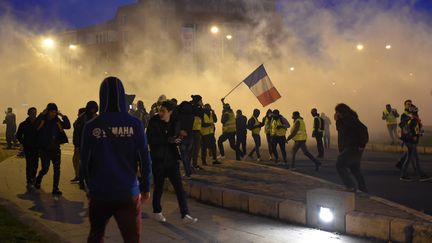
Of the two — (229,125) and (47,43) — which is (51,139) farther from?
(47,43)

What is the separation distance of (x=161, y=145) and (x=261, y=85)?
7.03 metres

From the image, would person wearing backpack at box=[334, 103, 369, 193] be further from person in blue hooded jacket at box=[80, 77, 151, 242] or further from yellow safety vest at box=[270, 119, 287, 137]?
person in blue hooded jacket at box=[80, 77, 151, 242]

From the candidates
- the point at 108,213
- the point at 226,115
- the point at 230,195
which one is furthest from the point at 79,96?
the point at 108,213

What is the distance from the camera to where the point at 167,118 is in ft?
18.2

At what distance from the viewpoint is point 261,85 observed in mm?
12062

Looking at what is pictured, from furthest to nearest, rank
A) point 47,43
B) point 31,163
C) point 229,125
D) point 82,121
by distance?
point 47,43
point 229,125
point 31,163
point 82,121

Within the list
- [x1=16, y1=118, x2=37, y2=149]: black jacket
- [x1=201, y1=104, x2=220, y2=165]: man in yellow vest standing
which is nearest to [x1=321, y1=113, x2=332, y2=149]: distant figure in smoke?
[x1=201, y1=104, x2=220, y2=165]: man in yellow vest standing

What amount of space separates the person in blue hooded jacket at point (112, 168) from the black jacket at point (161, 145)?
235 centimetres

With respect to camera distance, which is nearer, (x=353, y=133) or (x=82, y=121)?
(x=353, y=133)

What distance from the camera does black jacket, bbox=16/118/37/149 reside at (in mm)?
7845

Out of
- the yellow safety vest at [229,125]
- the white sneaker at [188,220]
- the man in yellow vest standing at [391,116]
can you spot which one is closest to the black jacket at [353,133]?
the white sneaker at [188,220]

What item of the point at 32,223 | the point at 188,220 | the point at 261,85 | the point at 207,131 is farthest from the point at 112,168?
the point at 261,85

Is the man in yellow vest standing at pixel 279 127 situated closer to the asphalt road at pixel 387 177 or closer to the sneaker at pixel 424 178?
the asphalt road at pixel 387 177

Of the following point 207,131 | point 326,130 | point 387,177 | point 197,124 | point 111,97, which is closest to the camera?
point 111,97
